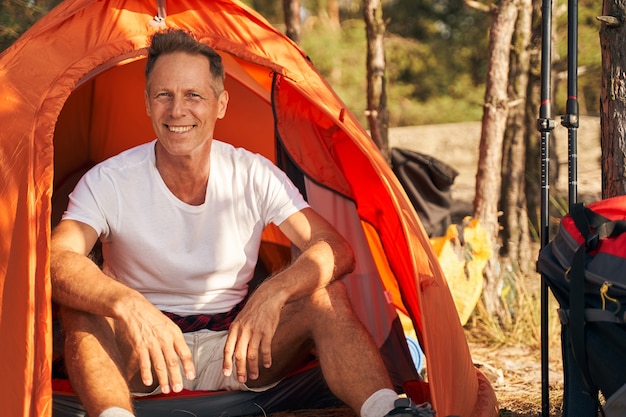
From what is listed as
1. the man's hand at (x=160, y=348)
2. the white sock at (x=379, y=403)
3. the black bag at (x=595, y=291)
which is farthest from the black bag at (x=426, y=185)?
the man's hand at (x=160, y=348)

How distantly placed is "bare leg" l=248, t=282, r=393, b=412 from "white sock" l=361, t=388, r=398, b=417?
0.03 metres

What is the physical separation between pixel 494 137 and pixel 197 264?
7.08 ft

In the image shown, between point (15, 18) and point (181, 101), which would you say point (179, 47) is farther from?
point (15, 18)

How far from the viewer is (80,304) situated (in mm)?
2770

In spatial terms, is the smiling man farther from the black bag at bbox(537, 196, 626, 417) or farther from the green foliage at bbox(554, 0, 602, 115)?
the green foliage at bbox(554, 0, 602, 115)

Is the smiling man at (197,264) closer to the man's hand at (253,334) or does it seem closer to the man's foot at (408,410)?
the man's hand at (253,334)

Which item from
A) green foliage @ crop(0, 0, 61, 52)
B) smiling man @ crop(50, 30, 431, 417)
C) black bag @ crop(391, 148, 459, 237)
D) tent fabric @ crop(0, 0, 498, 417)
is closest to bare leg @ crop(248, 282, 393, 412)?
smiling man @ crop(50, 30, 431, 417)

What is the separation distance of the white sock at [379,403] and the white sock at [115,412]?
694 millimetres

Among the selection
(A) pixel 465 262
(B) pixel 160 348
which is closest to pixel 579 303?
(B) pixel 160 348

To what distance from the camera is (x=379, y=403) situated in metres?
2.79

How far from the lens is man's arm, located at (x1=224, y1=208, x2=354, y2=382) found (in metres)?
2.68

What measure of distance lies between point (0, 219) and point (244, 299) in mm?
965

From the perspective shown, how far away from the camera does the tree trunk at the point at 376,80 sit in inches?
195

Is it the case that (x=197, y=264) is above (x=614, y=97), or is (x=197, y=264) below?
below
